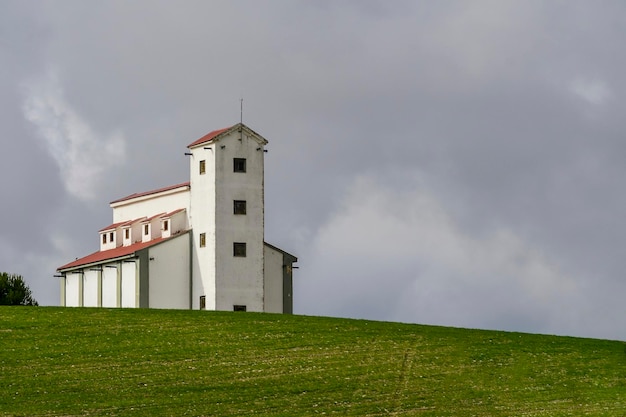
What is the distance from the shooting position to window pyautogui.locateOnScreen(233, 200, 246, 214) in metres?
96.1

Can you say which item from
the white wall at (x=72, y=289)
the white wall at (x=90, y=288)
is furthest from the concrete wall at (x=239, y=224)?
the white wall at (x=72, y=289)

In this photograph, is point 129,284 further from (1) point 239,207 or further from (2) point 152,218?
(1) point 239,207

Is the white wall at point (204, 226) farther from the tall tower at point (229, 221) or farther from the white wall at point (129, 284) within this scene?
the white wall at point (129, 284)

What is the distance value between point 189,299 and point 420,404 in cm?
4272

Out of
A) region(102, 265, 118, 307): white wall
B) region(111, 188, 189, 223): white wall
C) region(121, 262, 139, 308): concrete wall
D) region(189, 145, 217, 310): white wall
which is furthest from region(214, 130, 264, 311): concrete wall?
region(102, 265, 118, 307): white wall

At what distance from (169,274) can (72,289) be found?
35.4ft

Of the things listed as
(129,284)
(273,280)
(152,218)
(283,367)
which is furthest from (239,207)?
(283,367)

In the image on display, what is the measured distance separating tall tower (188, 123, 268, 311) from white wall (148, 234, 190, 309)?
25.2 inches

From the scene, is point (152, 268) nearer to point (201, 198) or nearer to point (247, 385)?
point (201, 198)

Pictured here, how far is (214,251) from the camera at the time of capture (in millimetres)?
95562

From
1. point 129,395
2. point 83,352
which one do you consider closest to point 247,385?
point 129,395

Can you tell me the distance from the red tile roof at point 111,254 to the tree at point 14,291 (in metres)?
9.31

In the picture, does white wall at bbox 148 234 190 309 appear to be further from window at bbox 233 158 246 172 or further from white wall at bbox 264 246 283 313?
window at bbox 233 158 246 172

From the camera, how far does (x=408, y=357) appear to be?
6488cm
